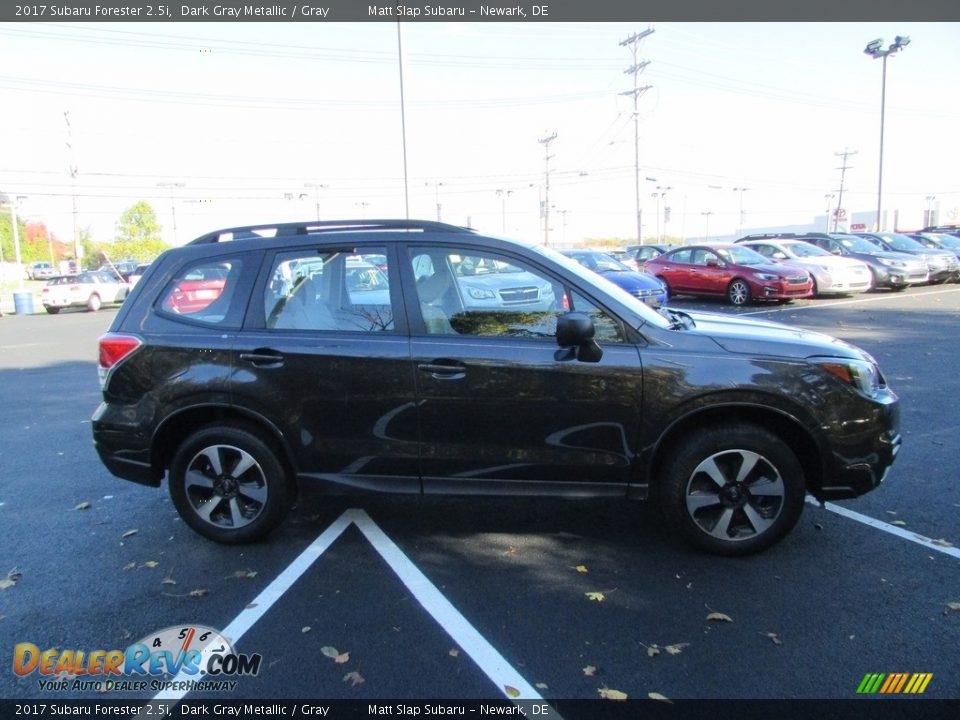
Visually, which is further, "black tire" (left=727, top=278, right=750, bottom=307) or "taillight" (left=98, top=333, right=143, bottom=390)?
"black tire" (left=727, top=278, right=750, bottom=307)

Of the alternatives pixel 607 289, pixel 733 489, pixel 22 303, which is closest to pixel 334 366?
pixel 607 289

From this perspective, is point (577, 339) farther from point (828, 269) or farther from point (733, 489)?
point (828, 269)

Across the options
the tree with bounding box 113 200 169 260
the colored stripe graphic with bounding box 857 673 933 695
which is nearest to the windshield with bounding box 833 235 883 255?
the colored stripe graphic with bounding box 857 673 933 695

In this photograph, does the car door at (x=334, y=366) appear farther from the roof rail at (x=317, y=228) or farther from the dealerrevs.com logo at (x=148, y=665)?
the dealerrevs.com logo at (x=148, y=665)

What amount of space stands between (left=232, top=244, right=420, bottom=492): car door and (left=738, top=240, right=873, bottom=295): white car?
15.9m

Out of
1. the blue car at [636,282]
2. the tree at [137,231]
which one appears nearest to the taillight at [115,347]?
the blue car at [636,282]

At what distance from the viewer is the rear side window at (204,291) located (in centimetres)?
388

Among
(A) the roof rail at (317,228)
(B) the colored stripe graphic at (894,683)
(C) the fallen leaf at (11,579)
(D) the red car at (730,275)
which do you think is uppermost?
(A) the roof rail at (317,228)

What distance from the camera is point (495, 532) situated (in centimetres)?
406

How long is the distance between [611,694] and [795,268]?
1581 cm

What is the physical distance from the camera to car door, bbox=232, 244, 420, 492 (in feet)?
12.0

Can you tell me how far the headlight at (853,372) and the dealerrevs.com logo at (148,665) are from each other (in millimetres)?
3243

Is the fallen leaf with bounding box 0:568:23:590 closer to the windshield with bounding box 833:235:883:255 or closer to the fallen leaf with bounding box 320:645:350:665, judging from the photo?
the fallen leaf with bounding box 320:645:350:665

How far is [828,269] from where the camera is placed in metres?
16.8
